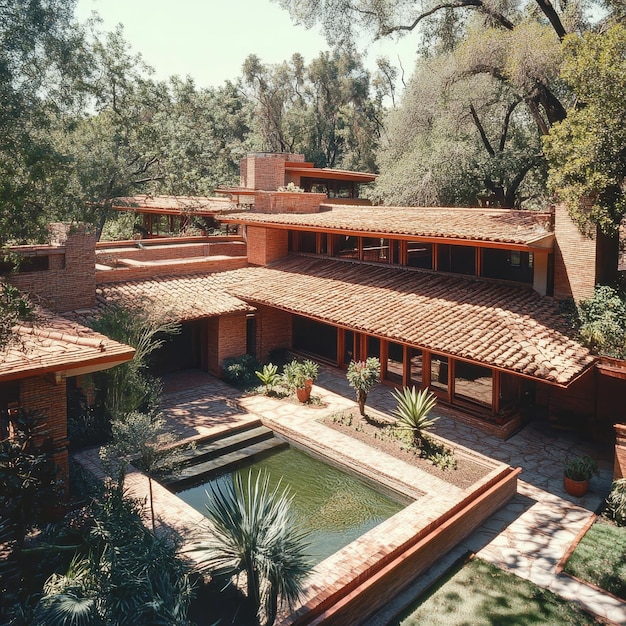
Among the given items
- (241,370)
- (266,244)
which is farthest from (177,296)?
(266,244)

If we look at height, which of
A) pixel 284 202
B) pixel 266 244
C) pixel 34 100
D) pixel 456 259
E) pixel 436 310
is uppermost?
pixel 34 100

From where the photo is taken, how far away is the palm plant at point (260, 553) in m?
6.80

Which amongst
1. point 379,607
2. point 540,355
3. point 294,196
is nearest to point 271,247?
point 294,196

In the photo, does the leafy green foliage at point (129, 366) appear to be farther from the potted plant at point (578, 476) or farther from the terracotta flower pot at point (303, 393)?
the potted plant at point (578, 476)

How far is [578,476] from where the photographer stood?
10750 mm

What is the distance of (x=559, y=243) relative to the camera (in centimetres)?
1329

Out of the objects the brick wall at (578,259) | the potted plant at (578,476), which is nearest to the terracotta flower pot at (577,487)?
the potted plant at (578,476)

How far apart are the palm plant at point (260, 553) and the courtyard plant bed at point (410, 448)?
4924mm

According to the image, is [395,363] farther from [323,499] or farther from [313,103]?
[313,103]

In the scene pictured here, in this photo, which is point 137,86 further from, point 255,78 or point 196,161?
point 255,78

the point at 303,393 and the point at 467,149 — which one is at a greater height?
the point at 467,149

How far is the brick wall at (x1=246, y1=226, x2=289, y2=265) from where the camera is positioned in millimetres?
20453

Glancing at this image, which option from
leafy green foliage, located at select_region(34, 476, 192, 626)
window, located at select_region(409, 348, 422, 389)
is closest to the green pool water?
leafy green foliage, located at select_region(34, 476, 192, 626)

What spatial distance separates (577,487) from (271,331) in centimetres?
1108
